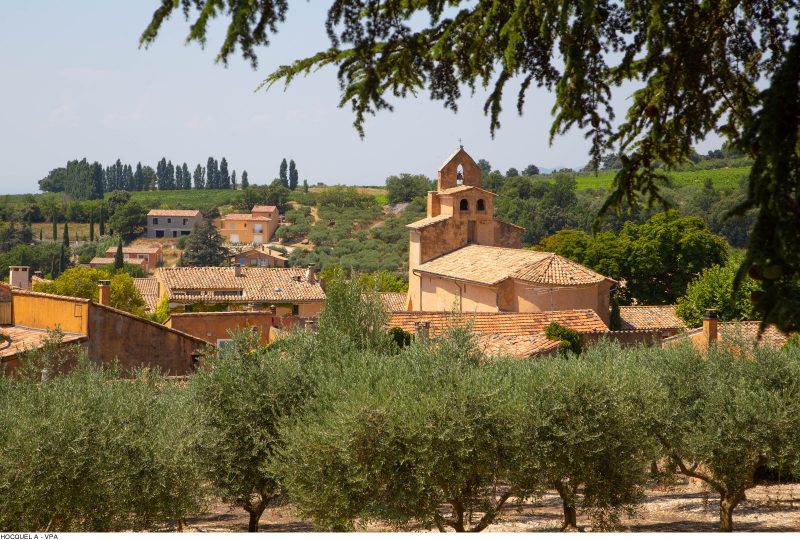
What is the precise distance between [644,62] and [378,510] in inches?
355

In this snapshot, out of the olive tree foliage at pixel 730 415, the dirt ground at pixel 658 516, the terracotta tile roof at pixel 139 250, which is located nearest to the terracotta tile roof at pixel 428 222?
the dirt ground at pixel 658 516

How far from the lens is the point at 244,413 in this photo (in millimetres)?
16109

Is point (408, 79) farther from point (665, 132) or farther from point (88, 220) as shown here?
point (88, 220)

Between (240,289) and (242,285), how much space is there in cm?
47

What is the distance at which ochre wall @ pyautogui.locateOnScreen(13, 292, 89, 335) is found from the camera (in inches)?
1001

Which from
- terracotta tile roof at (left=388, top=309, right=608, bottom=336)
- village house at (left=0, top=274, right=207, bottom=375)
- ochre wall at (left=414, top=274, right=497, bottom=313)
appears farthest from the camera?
ochre wall at (left=414, top=274, right=497, bottom=313)

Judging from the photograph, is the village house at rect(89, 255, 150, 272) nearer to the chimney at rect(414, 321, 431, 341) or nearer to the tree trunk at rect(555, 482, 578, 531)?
the chimney at rect(414, 321, 431, 341)

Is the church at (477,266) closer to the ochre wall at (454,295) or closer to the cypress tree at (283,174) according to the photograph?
the ochre wall at (454,295)

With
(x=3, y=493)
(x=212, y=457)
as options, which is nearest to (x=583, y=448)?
(x=212, y=457)

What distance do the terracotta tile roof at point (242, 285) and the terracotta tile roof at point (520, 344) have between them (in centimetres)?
2699

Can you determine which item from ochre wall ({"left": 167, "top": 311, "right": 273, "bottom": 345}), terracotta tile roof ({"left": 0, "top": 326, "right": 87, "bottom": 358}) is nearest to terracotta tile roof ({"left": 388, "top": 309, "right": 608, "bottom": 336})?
ochre wall ({"left": 167, "top": 311, "right": 273, "bottom": 345})

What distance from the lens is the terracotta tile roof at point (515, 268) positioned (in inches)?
1464

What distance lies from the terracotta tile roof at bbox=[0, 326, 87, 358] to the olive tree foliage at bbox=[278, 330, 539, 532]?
1105 cm

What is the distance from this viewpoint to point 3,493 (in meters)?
12.6
